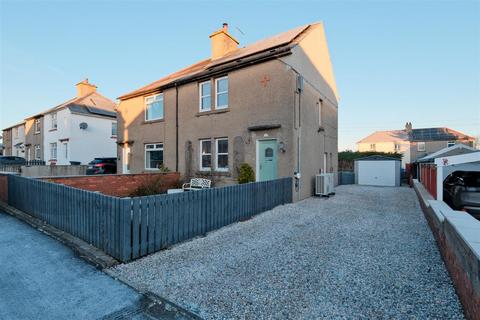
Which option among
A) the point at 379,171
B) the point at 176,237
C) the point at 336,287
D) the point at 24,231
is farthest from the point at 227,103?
the point at 379,171

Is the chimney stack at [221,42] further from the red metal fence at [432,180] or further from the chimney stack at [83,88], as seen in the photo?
the chimney stack at [83,88]

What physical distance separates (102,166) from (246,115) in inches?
488

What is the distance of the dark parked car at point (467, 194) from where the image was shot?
312 inches

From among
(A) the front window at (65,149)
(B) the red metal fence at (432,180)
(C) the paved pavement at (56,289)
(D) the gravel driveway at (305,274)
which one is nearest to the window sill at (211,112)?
(D) the gravel driveway at (305,274)

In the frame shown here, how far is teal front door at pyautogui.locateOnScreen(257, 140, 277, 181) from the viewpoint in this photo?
1088cm

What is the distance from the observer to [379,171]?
66.6 ft

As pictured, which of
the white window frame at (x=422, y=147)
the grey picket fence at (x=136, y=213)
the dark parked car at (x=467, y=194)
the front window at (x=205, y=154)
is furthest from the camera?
the white window frame at (x=422, y=147)

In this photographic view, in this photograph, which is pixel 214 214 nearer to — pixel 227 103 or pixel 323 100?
pixel 227 103

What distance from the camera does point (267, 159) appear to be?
1109cm

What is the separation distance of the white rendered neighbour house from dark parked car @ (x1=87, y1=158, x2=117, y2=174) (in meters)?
6.76

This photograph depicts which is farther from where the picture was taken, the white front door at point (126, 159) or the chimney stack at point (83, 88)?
the chimney stack at point (83, 88)

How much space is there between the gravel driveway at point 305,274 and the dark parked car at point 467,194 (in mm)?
2509

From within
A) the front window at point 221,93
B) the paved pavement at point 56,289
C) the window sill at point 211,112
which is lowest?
the paved pavement at point 56,289

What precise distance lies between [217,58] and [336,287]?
14.7m
